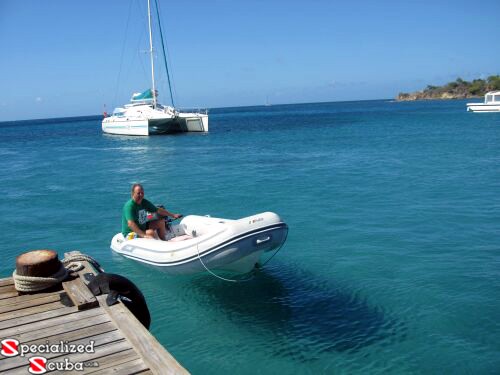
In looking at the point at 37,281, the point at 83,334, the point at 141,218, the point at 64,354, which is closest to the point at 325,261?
the point at 141,218

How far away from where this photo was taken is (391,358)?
17.3 feet

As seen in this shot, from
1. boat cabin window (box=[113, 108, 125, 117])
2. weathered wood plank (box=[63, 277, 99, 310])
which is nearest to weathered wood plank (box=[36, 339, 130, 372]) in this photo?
weathered wood plank (box=[63, 277, 99, 310])

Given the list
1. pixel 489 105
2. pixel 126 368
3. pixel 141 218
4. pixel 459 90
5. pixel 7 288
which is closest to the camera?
pixel 126 368

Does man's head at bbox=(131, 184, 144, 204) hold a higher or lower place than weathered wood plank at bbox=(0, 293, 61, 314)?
higher

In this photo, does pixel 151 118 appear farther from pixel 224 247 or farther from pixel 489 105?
pixel 489 105

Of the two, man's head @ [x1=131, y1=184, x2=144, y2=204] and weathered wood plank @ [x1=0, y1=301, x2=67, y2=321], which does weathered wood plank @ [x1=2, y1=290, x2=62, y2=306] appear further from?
man's head @ [x1=131, y1=184, x2=144, y2=204]

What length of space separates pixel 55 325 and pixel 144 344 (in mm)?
953

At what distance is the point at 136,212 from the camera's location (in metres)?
7.64

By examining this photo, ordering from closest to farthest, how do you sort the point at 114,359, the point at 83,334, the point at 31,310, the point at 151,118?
the point at 114,359 → the point at 83,334 → the point at 31,310 → the point at 151,118

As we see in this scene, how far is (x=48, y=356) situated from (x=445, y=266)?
669 cm

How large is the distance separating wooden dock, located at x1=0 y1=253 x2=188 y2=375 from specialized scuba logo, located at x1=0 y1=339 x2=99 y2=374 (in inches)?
0.5

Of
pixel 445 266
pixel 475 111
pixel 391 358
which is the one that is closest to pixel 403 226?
pixel 445 266

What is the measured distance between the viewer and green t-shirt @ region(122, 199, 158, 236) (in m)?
7.57

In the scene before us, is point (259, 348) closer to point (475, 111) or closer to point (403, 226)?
point (403, 226)
